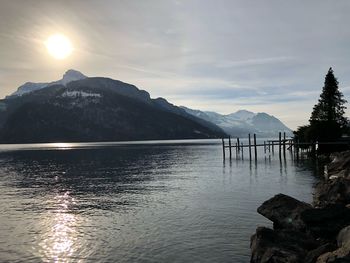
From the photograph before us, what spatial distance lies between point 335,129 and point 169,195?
209 ft

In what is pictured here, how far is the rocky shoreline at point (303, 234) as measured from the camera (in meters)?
16.6

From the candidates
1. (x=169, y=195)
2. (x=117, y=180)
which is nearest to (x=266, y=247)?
(x=169, y=195)

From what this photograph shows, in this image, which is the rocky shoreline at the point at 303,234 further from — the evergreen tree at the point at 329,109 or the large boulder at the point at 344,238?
the evergreen tree at the point at 329,109

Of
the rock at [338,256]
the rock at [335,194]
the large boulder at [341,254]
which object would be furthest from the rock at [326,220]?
the rock at [335,194]

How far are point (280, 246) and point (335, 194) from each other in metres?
12.5

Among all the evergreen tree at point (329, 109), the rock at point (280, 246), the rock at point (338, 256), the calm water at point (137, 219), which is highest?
the evergreen tree at point (329, 109)

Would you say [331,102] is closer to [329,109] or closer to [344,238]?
[329,109]

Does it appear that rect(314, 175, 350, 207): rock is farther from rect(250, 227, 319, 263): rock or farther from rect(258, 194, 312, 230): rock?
rect(250, 227, 319, 263): rock

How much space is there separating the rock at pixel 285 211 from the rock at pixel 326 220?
1.15m

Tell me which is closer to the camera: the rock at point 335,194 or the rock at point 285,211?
the rock at point 285,211

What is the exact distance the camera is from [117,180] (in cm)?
6131

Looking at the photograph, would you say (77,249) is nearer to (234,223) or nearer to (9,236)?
(9,236)

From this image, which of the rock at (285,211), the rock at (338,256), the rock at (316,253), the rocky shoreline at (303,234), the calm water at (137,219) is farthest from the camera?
the rock at (285,211)

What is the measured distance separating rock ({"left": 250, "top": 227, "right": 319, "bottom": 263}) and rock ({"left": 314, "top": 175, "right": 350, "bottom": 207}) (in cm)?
938
